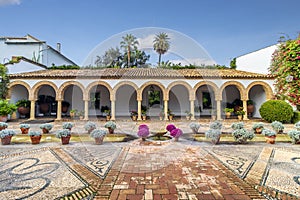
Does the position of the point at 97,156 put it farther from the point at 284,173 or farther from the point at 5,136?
the point at 284,173

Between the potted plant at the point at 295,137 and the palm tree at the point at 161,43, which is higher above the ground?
the palm tree at the point at 161,43

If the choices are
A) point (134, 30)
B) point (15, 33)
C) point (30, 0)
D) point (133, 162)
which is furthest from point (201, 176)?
point (15, 33)

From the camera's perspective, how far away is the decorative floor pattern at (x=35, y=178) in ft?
10.4

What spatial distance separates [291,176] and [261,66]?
1493 cm

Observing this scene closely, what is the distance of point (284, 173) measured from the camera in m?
4.07

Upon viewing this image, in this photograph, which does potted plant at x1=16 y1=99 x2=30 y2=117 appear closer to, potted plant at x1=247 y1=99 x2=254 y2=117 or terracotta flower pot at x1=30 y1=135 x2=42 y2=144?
terracotta flower pot at x1=30 y1=135 x2=42 y2=144

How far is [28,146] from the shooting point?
6.45m

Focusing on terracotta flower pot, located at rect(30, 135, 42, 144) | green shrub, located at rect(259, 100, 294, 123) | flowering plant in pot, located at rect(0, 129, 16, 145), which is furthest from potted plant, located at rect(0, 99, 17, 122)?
green shrub, located at rect(259, 100, 294, 123)

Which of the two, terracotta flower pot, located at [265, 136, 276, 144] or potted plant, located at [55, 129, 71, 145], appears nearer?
potted plant, located at [55, 129, 71, 145]

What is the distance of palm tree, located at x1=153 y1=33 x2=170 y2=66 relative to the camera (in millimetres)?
6461

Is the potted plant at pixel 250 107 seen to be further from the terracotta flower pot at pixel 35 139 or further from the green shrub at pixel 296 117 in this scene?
the terracotta flower pot at pixel 35 139

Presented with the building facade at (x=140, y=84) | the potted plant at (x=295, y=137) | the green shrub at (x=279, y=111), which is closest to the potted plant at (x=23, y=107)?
the building facade at (x=140, y=84)

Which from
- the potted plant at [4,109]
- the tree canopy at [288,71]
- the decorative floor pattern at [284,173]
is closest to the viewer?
the decorative floor pattern at [284,173]

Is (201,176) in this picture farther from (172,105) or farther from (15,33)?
(15,33)
